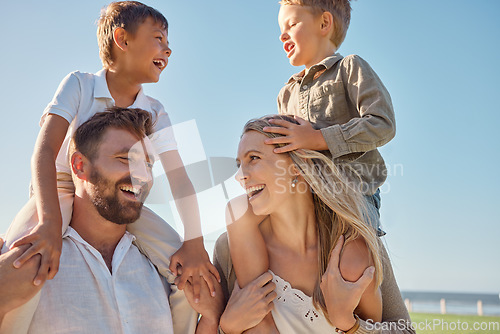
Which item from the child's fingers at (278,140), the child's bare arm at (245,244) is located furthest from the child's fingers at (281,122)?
the child's bare arm at (245,244)

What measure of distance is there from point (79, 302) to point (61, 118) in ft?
4.21

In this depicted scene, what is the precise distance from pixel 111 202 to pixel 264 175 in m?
1.12

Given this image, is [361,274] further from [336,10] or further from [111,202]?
[336,10]

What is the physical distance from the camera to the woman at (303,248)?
314 cm

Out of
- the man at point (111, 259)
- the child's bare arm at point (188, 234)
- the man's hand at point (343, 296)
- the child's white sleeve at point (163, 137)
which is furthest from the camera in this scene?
the child's white sleeve at point (163, 137)

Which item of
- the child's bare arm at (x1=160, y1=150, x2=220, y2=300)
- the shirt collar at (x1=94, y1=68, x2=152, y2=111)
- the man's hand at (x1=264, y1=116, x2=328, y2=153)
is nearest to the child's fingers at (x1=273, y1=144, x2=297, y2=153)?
the man's hand at (x1=264, y1=116, x2=328, y2=153)

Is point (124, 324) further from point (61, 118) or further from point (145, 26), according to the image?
point (145, 26)

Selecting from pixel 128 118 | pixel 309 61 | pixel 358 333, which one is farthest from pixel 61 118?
pixel 358 333

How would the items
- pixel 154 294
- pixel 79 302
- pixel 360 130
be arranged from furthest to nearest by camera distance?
pixel 360 130
pixel 154 294
pixel 79 302

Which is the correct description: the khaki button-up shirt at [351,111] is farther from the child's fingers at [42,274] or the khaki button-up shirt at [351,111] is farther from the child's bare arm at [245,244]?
the child's fingers at [42,274]

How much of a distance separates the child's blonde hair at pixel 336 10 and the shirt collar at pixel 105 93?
1.56 metres

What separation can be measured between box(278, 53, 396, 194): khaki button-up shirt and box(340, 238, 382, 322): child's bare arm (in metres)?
0.60

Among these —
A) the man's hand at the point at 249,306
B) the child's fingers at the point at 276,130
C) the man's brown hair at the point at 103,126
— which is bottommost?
the man's hand at the point at 249,306

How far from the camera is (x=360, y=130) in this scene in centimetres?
337
